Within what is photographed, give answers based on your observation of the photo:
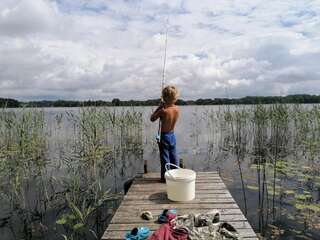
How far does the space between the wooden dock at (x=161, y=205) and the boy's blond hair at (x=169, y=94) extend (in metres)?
1.39

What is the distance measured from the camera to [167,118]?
4.39m

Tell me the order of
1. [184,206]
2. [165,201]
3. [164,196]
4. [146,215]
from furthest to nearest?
[164,196] < [165,201] < [184,206] < [146,215]

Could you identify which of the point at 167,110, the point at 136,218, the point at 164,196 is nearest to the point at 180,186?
the point at 164,196

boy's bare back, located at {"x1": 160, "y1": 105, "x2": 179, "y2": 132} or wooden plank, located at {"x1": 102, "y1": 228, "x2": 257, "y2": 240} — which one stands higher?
boy's bare back, located at {"x1": 160, "y1": 105, "x2": 179, "y2": 132}

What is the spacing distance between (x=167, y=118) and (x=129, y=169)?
3.99m

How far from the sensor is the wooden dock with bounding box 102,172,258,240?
3.00 metres

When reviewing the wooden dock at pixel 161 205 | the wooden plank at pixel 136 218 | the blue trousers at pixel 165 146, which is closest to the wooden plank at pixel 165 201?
the wooden dock at pixel 161 205

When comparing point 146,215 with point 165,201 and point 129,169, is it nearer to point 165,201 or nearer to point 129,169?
point 165,201

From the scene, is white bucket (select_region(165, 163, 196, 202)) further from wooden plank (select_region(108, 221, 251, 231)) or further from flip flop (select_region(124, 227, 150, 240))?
flip flop (select_region(124, 227, 150, 240))

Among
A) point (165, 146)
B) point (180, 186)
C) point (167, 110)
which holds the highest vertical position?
point (167, 110)

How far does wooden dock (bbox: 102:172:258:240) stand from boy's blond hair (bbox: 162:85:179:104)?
1391 millimetres

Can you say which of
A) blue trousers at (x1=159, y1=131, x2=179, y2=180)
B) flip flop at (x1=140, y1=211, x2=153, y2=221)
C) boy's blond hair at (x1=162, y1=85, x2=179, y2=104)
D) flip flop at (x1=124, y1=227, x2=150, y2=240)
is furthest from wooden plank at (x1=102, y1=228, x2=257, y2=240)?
boy's blond hair at (x1=162, y1=85, x2=179, y2=104)

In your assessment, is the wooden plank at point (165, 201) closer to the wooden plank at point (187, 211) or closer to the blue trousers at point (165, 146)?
the wooden plank at point (187, 211)

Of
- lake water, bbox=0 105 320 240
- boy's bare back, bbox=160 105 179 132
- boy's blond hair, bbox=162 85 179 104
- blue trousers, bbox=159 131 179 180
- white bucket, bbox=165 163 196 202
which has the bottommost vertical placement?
lake water, bbox=0 105 320 240
